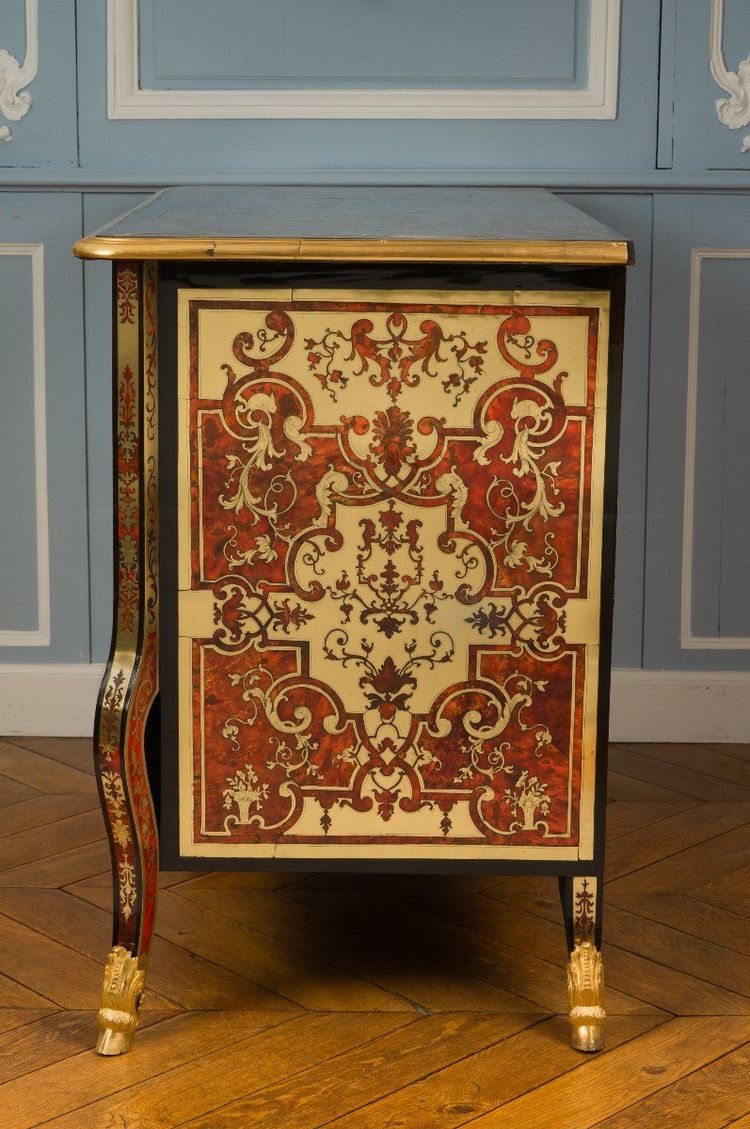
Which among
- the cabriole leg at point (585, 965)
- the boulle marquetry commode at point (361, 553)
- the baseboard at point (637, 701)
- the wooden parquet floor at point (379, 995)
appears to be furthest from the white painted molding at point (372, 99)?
the cabriole leg at point (585, 965)

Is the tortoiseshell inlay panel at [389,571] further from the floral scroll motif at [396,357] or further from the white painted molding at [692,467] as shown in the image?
the white painted molding at [692,467]

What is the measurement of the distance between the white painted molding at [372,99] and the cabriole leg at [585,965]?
1.06m

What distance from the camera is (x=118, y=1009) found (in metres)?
1.18

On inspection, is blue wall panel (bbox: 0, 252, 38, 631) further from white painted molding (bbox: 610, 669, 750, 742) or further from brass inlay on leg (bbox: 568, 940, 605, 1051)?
brass inlay on leg (bbox: 568, 940, 605, 1051)

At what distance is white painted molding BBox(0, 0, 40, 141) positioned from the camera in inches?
71.2

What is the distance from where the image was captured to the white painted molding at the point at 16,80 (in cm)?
181

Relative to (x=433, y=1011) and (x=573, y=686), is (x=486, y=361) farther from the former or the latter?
(x=433, y=1011)

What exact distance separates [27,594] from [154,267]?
944 millimetres

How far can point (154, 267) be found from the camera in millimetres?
1099

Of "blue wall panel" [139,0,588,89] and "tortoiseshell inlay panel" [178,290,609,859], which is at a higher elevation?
"blue wall panel" [139,0,588,89]

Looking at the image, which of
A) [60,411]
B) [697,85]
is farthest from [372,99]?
[60,411]

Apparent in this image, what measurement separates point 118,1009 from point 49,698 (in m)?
0.83

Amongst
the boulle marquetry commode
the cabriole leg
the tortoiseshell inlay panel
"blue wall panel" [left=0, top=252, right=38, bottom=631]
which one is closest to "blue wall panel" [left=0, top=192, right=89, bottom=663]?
"blue wall panel" [left=0, top=252, right=38, bottom=631]

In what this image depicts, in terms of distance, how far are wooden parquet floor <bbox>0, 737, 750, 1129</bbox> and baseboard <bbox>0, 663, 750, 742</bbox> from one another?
0.25 m
